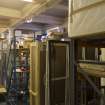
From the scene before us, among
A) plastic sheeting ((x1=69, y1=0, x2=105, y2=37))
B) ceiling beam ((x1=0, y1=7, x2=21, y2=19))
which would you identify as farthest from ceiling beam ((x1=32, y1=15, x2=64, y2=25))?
plastic sheeting ((x1=69, y1=0, x2=105, y2=37))

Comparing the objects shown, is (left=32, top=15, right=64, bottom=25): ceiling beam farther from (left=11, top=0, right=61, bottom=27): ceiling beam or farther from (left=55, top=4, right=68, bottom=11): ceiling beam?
(left=11, top=0, right=61, bottom=27): ceiling beam

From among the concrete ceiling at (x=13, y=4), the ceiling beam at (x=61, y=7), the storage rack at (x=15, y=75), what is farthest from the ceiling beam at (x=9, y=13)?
the ceiling beam at (x=61, y=7)

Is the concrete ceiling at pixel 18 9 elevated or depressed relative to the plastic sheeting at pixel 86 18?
elevated

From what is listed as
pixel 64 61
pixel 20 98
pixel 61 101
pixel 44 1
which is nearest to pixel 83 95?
pixel 61 101

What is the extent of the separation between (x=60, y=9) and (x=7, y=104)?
9.78 feet

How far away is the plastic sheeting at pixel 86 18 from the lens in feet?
5.28

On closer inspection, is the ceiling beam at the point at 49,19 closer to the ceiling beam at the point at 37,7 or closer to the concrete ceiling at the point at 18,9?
the concrete ceiling at the point at 18,9

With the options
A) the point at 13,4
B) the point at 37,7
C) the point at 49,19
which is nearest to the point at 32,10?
the point at 37,7

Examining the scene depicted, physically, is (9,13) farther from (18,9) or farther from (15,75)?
(15,75)

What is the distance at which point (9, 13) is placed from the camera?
16.1 feet

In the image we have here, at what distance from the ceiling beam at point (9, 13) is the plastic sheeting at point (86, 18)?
3172 mm

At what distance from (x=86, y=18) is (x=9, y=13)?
3.50 metres

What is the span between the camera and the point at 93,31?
1.67 metres

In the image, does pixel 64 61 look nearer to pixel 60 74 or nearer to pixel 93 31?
pixel 60 74
